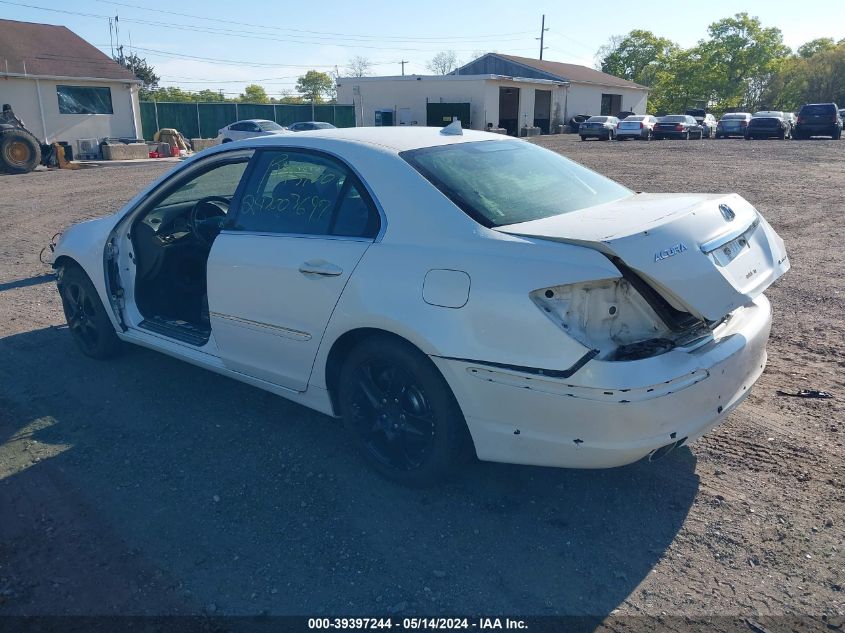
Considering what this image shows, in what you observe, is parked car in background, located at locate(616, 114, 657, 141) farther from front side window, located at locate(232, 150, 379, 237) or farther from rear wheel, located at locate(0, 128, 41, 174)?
front side window, located at locate(232, 150, 379, 237)

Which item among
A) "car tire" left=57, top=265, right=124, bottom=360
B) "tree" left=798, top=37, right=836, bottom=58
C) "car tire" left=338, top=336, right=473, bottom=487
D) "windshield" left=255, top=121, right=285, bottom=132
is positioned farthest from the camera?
"tree" left=798, top=37, right=836, bottom=58

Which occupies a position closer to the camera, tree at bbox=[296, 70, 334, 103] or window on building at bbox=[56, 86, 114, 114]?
window on building at bbox=[56, 86, 114, 114]

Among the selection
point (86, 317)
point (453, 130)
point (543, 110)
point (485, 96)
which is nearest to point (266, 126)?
point (485, 96)

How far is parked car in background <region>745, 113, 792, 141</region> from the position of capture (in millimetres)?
37469

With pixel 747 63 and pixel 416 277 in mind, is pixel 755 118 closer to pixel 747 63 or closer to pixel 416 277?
pixel 416 277

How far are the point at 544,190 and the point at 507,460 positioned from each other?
4.80ft

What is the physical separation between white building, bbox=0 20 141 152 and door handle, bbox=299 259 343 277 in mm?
27646

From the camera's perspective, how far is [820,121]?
3628 centimetres

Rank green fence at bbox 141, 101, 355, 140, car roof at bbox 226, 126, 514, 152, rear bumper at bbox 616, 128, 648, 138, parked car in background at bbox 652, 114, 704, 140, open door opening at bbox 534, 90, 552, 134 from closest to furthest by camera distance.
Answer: car roof at bbox 226, 126, 514, 152, green fence at bbox 141, 101, 355, 140, rear bumper at bbox 616, 128, 648, 138, parked car in background at bbox 652, 114, 704, 140, open door opening at bbox 534, 90, 552, 134

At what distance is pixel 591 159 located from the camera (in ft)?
78.3

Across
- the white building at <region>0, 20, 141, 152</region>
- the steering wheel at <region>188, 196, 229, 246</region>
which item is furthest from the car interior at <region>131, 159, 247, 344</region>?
the white building at <region>0, 20, 141, 152</region>

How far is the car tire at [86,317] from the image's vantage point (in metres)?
5.01

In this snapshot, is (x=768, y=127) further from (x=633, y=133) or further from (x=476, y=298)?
(x=476, y=298)

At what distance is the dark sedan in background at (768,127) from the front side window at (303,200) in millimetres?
40077
